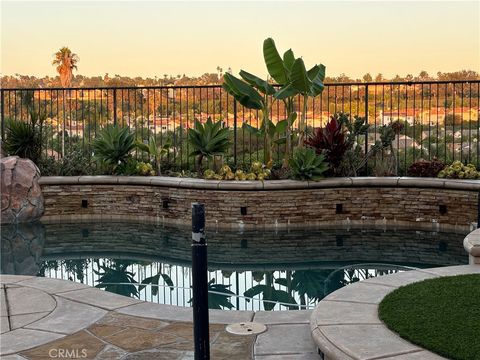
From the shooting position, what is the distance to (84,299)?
6.50 m

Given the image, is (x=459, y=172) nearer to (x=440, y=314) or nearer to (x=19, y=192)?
(x=440, y=314)

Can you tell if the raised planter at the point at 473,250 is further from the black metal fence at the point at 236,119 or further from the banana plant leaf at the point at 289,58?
the banana plant leaf at the point at 289,58

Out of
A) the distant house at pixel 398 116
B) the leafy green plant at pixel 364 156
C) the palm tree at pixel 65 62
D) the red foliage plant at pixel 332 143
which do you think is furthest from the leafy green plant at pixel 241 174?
the palm tree at pixel 65 62

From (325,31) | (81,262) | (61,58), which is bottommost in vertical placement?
(81,262)

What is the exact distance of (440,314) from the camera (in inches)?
206

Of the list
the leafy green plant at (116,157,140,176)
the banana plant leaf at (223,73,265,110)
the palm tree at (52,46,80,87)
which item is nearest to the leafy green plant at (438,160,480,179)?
the banana plant leaf at (223,73,265,110)

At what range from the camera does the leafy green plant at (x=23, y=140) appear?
14.2 meters

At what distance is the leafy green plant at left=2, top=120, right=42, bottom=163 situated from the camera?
1418cm

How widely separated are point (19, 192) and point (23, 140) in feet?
5.60

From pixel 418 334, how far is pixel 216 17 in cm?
1401

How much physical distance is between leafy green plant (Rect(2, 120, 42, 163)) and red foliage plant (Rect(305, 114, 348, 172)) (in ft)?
19.7

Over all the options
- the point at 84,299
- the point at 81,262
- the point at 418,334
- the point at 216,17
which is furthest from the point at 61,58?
the point at 418,334

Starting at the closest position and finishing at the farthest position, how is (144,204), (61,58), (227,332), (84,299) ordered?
(227,332)
(84,299)
(144,204)
(61,58)

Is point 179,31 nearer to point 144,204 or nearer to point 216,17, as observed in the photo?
point 216,17
